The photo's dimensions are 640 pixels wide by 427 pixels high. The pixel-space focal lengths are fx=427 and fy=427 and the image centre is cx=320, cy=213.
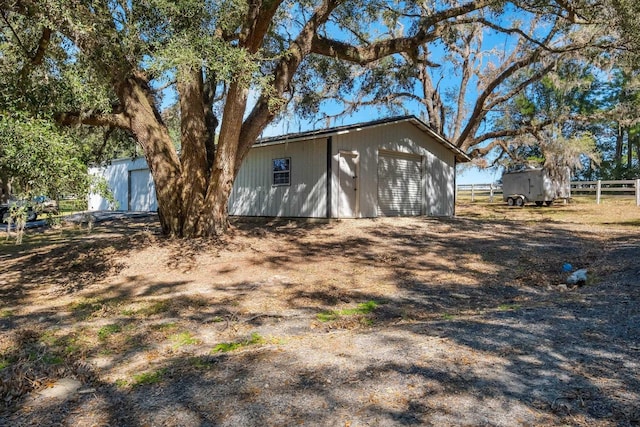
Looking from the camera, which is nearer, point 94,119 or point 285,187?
point 94,119

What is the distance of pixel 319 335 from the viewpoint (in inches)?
170

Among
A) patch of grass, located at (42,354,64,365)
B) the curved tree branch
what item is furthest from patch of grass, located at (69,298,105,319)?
the curved tree branch

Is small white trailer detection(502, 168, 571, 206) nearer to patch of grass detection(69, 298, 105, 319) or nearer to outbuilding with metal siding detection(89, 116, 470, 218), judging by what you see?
outbuilding with metal siding detection(89, 116, 470, 218)

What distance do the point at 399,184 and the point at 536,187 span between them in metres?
11.9

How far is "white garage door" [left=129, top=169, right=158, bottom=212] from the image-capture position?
2223cm

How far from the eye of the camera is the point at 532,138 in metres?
21.2

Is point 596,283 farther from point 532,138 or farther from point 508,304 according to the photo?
point 532,138

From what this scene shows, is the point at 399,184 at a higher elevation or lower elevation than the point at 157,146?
lower

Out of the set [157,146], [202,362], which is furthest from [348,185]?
[202,362]

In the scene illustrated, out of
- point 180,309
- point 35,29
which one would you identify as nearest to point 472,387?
point 180,309

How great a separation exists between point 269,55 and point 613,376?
9763 mm

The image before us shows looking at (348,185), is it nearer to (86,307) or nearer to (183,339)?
(86,307)

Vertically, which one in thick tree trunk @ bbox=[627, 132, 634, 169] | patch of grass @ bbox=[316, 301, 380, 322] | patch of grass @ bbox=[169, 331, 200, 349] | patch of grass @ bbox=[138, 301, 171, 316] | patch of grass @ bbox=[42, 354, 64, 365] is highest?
thick tree trunk @ bbox=[627, 132, 634, 169]

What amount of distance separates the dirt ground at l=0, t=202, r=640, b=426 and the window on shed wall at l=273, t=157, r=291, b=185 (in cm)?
565
